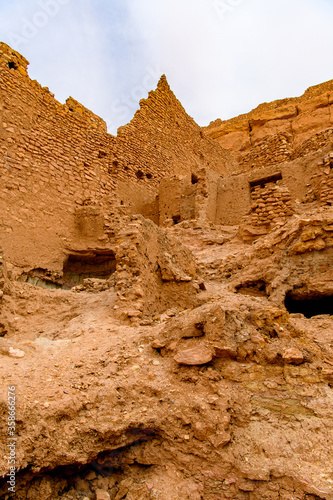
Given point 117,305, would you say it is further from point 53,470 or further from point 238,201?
point 238,201

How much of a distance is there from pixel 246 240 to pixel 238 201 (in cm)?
303

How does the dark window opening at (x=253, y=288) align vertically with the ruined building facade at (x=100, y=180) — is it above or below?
below

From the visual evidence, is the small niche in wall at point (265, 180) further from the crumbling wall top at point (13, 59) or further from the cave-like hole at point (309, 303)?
the crumbling wall top at point (13, 59)

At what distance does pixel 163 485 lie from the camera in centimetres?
191

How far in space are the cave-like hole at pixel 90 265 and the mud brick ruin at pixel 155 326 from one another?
5 centimetres

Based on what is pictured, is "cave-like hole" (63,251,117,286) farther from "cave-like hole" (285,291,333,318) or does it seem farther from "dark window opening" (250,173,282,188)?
"dark window opening" (250,173,282,188)

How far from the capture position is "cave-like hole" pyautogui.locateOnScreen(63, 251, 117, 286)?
8.01 metres

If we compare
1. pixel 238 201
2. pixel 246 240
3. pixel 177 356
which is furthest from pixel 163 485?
pixel 238 201

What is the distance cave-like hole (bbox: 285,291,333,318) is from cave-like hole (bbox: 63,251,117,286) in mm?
4950

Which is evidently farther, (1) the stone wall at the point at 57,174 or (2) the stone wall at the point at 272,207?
(1) the stone wall at the point at 57,174

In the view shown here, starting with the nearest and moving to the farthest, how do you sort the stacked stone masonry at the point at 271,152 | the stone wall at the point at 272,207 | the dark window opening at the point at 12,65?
the stone wall at the point at 272,207 → the dark window opening at the point at 12,65 → the stacked stone masonry at the point at 271,152

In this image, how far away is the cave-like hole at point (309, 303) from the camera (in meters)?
4.06

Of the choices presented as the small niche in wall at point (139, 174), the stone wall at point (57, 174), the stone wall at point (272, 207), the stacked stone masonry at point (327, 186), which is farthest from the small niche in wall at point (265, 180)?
the small niche in wall at point (139, 174)

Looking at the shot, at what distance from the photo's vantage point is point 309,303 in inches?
168
